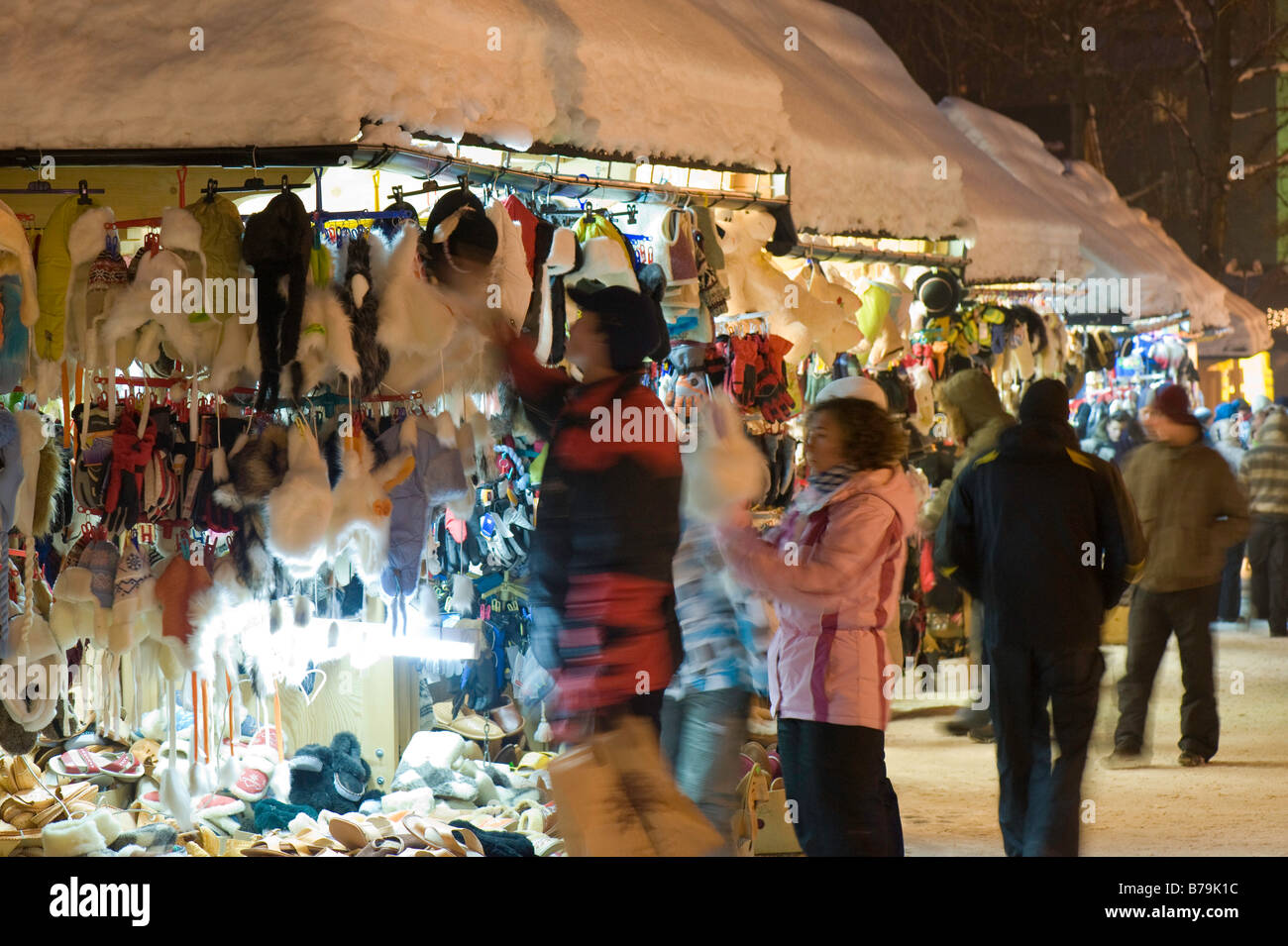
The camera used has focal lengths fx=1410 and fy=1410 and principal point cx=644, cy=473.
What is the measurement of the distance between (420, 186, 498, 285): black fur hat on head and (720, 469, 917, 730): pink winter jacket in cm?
168

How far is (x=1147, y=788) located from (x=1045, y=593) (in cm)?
293

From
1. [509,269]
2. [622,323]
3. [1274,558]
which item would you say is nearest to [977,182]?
[1274,558]

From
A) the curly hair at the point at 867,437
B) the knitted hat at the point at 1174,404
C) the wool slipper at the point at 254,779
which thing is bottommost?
the wool slipper at the point at 254,779

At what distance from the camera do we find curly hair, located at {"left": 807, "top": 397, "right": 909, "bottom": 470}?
4266 mm

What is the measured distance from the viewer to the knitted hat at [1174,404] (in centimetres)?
761

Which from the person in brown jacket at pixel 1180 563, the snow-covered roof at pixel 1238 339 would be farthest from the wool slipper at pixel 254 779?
the snow-covered roof at pixel 1238 339

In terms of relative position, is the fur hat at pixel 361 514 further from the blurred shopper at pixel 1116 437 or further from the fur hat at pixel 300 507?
the blurred shopper at pixel 1116 437

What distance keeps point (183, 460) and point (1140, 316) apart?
481 inches

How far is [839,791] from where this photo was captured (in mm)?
4090

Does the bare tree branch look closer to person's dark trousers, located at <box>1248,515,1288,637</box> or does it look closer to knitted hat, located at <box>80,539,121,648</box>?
person's dark trousers, located at <box>1248,515,1288,637</box>

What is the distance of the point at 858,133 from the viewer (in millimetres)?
8523

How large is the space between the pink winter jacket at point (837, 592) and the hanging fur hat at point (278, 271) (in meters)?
1.91

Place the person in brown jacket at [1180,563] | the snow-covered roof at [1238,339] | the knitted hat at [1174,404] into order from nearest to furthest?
the person in brown jacket at [1180,563] → the knitted hat at [1174,404] → the snow-covered roof at [1238,339]
